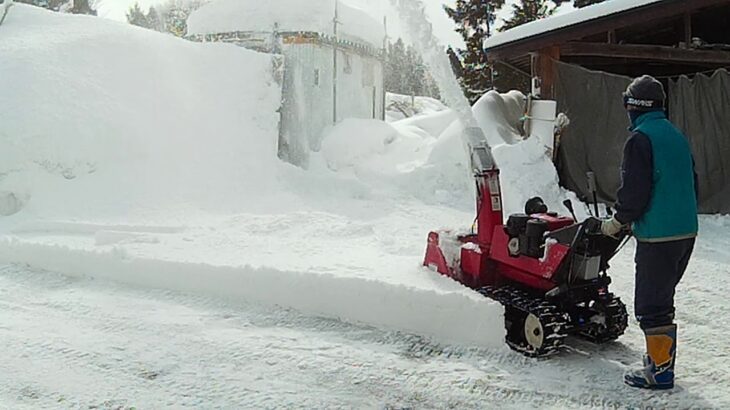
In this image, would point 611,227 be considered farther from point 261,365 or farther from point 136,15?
point 136,15

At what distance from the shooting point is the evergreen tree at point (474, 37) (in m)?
19.9

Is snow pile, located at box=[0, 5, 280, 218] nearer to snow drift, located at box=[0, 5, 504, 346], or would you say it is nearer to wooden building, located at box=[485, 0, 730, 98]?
snow drift, located at box=[0, 5, 504, 346]

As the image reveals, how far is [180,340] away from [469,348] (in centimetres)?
185

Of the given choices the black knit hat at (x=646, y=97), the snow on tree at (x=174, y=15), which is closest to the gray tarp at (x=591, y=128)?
the black knit hat at (x=646, y=97)

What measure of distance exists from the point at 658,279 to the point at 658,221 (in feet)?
1.01

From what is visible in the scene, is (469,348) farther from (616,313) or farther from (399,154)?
(399,154)

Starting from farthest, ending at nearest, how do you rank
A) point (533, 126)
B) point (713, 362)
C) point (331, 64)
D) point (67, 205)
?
point (331, 64) → point (533, 126) → point (67, 205) → point (713, 362)

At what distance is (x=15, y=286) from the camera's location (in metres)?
5.50

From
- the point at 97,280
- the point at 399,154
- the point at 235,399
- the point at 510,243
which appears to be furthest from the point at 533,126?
the point at 235,399

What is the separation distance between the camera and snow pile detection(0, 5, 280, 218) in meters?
8.81

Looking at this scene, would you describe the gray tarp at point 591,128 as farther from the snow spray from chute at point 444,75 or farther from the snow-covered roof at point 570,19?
the snow spray from chute at point 444,75

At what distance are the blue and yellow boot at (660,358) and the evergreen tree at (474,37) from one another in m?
16.4

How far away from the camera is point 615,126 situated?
993cm

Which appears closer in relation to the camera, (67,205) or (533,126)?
(67,205)
